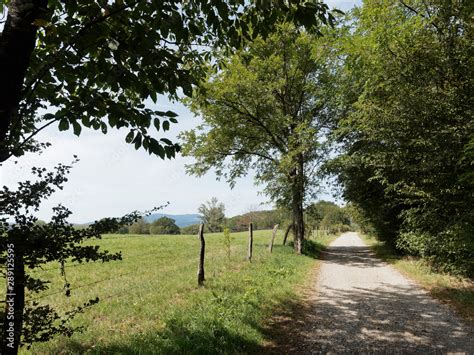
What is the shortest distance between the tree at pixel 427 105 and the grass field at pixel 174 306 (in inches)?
206

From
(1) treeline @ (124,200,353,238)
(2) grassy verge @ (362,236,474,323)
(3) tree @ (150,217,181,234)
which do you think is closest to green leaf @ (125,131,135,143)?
(2) grassy verge @ (362,236,474,323)

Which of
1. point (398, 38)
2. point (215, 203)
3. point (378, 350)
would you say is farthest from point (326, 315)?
point (215, 203)

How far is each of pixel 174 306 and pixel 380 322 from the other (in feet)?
15.8

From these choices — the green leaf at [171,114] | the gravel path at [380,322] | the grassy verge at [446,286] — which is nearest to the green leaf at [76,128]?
the green leaf at [171,114]

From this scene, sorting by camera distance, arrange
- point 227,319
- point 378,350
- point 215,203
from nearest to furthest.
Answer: point 378,350 < point 227,319 < point 215,203

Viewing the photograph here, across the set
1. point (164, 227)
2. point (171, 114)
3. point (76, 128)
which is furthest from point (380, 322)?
point (164, 227)

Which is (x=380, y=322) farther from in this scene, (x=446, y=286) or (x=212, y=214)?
(x=212, y=214)

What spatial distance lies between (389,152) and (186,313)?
899 cm

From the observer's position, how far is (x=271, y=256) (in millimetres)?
17328

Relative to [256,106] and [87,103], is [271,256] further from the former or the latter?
[87,103]

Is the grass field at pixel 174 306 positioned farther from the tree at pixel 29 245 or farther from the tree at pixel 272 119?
the tree at pixel 272 119

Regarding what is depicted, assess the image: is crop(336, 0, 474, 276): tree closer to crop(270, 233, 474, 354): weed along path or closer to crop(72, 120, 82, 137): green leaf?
crop(270, 233, 474, 354): weed along path

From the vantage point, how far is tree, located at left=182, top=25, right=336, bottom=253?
19.2 meters

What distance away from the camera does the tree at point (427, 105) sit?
9.71m
